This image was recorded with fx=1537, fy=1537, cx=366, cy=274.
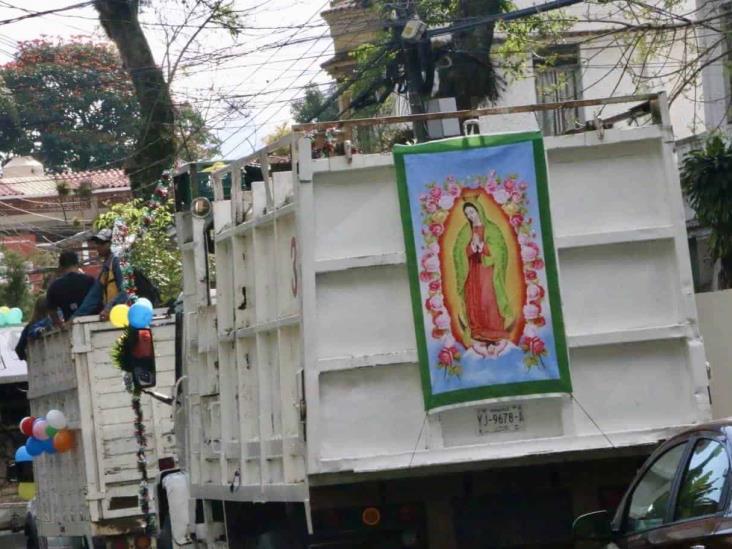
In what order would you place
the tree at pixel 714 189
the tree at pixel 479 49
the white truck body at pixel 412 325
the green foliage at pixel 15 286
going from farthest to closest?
the green foliage at pixel 15 286
the tree at pixel 714 189
the tree at pixel 479 49
the white truck body at pixel 412 325

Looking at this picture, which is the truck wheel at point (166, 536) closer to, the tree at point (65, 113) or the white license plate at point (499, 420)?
the white license plate at point (499, 420)

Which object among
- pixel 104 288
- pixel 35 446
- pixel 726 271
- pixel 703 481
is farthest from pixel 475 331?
pixel 726 271

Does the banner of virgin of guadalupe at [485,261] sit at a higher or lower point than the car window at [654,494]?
higher

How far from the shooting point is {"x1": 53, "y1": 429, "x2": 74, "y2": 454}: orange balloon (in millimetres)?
14086

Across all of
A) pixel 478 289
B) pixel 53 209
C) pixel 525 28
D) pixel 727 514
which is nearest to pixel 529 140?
pixel 478 289

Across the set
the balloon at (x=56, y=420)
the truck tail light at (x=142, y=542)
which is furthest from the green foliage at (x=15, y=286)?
the truck tail light at (x=142, y=542)

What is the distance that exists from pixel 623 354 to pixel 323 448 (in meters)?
1.72

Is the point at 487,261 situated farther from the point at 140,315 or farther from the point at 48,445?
the point at 48,445

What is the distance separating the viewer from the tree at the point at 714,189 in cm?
1872

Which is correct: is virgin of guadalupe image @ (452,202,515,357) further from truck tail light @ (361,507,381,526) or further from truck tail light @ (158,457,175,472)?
truck tail light @ (158,457,175,472)

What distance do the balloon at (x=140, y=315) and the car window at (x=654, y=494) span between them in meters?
6.26

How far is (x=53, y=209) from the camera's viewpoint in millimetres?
46219

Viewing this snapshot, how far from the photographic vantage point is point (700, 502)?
18.8 ft

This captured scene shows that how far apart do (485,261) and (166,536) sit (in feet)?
15.0
